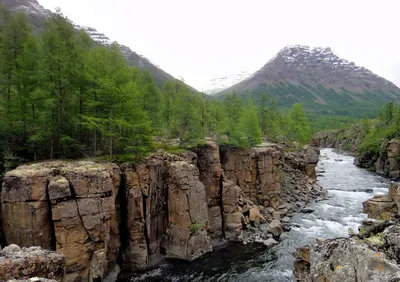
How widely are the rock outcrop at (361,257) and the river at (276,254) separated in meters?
18.7

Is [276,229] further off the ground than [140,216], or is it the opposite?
[140,216]

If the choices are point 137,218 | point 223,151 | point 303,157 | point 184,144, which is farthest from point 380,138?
point 137,218

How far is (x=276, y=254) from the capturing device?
29844 mm

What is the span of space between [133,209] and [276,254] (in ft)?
57.2

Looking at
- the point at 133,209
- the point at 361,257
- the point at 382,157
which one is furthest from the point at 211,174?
the point at 382,157

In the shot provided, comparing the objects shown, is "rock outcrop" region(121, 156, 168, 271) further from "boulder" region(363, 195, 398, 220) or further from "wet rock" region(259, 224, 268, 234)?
"boulder" region(363, 195, 398, 220)

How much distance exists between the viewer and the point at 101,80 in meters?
26.5

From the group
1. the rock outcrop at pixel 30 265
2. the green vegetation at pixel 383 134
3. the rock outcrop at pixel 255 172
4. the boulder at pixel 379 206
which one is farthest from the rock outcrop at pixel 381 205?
the green vegetation at pixel 383 134

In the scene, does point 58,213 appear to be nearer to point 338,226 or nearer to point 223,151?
point 223,151

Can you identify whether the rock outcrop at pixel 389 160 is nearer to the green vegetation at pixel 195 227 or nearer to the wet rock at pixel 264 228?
the wet rock at pixel 264 228

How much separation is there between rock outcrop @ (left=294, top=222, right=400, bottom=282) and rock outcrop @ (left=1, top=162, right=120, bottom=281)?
1880 centimetres

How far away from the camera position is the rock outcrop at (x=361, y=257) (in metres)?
6.98

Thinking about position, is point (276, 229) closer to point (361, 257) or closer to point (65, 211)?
point (65, 211)

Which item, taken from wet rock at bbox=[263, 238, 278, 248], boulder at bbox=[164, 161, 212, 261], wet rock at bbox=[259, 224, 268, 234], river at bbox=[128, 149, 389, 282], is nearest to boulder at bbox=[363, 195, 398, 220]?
river at bbox=[128, 149, 389, 282]
